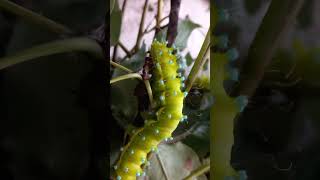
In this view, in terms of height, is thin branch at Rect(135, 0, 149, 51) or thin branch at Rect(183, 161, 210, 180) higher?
thin branch at Rect(135, 0, 149, 51)

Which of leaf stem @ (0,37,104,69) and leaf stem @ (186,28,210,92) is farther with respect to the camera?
leaf stem @ (186,28,210,92)

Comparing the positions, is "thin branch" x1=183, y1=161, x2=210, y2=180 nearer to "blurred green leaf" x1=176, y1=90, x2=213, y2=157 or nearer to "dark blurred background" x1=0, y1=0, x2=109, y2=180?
"blurred green leaf" x1=176, y1=90, x2=213, y2=157

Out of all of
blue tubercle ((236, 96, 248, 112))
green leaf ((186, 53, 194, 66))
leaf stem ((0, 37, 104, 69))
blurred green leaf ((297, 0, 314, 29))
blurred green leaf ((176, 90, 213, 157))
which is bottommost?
blurred green leaf ((176, 90, 213, 157))

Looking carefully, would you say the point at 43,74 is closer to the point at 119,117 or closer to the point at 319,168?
the point at 119,117

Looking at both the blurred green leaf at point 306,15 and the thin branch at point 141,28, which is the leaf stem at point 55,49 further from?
the blurred green leaf at point 306,15

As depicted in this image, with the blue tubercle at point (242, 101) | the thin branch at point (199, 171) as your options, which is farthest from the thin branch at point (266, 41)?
the thin branch at point (199, 171)

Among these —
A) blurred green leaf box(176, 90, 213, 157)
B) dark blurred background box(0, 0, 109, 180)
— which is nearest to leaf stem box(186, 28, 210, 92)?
blurred green leaf box(176, 90, 213, 157)

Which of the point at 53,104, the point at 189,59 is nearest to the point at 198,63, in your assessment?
the point at 189,59
